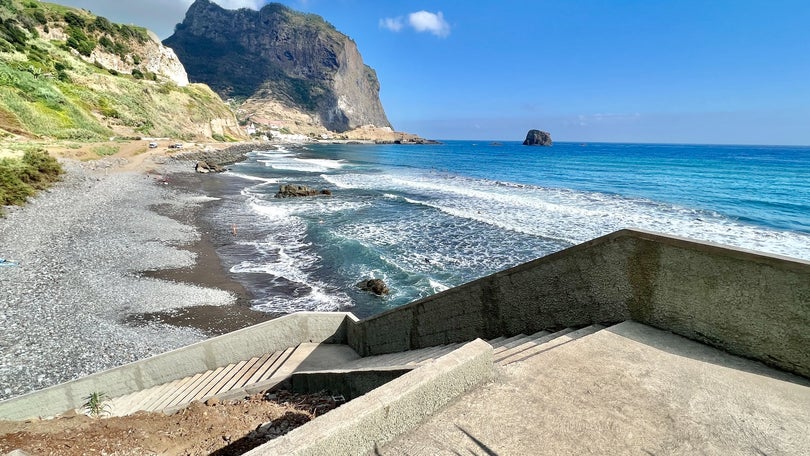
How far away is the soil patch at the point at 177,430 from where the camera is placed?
4.44 m

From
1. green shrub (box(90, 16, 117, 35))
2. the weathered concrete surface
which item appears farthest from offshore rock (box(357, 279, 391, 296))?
green shrub (box(90, 16, 117, 35))

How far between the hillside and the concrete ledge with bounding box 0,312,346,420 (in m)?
37.7

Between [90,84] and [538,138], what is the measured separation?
568 feet

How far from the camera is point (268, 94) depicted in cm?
18188

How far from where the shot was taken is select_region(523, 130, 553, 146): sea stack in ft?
601

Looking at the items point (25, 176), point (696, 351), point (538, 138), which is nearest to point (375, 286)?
point (696, 351)

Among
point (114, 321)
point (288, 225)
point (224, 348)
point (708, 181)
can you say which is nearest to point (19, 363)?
point (114, 321)

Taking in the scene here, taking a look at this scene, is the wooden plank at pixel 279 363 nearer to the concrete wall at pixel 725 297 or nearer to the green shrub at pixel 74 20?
the concrete wall at pixel 725 297

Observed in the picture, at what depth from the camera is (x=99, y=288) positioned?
1236 cm

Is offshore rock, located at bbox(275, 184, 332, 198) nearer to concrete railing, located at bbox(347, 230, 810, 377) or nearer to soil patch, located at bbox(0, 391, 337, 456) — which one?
soil patch, located at bbox(0, 391, 337, 456)

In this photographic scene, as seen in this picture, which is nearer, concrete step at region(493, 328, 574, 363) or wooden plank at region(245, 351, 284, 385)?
concrete step at region(493, 328, 574, 363)

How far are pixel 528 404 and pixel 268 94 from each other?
202 meters

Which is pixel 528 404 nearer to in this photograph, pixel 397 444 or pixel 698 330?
pixel 397 444

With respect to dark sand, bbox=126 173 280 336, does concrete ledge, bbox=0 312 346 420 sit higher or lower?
higher
